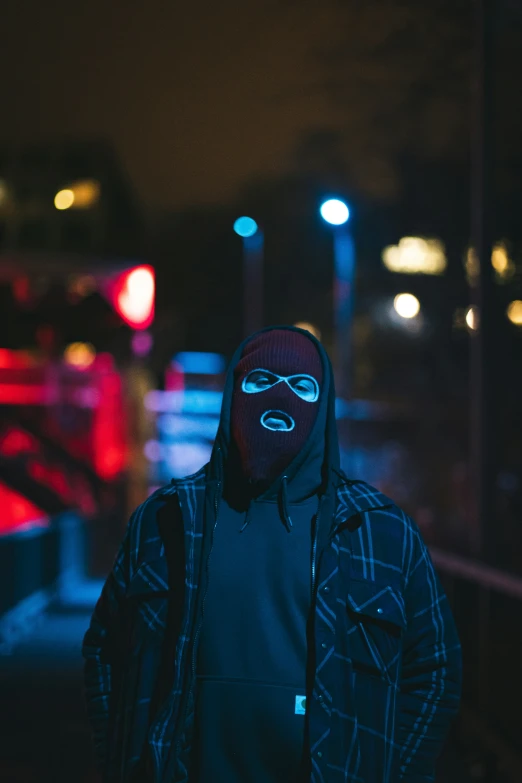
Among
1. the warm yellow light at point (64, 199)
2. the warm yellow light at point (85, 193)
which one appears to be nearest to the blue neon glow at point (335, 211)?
the warm yellow light at point (64, 199)

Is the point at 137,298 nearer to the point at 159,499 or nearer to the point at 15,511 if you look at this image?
the point at 15,511

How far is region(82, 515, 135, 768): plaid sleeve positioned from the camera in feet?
9.71

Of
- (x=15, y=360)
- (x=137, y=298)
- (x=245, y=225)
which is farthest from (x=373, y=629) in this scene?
(x=15, y=360)

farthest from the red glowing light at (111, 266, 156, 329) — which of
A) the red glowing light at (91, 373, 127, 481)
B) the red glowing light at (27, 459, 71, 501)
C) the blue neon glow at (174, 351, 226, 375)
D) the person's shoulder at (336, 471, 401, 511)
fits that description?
the blue neon glow at (174, 351, 226, 375)

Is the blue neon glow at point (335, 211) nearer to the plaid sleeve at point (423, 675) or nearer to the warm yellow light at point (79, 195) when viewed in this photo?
the plaid sleeve at point (423, 675)

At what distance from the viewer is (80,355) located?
97.5 ft

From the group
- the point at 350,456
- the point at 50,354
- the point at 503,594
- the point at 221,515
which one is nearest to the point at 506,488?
the point at 350,456

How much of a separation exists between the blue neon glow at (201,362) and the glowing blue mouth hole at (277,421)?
52006 mm

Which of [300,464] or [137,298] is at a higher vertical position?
[137,298]

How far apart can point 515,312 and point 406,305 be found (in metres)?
10.1

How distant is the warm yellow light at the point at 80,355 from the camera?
96.8 ft

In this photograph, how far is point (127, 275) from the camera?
27.9m

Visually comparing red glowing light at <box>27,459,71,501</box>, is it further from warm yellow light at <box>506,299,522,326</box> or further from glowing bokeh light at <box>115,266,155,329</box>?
warm yellow light at <box>506,299,522,326</box>

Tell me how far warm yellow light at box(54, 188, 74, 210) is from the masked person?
98.6 ft
